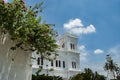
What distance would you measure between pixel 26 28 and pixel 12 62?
1.50 metres

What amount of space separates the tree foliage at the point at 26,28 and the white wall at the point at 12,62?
246 mm

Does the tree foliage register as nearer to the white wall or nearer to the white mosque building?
the white wall

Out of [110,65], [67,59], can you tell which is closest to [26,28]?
[67,59]

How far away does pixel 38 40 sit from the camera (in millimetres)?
7715

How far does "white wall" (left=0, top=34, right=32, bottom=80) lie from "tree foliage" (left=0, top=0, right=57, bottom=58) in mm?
246

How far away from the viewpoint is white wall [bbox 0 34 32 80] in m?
7.21

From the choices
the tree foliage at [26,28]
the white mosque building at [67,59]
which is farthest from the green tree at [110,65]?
the tree foliage at [26,28]

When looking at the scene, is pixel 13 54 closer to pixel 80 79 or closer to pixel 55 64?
pixel 80 79

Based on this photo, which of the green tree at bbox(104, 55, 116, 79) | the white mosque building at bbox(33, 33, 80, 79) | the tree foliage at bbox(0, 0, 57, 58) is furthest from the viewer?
the green tree at bbox(104, 55, 116, 79)

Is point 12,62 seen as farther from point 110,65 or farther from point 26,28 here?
point 110,65

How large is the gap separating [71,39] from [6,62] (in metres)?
33.4

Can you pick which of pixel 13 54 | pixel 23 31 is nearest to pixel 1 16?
pixel 23 31

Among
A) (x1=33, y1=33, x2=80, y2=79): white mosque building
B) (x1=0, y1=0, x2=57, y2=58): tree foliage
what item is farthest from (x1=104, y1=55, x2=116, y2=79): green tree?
(x1=0, y1=0, x2=57, y2=58): tree foliage

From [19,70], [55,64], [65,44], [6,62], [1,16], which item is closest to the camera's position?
[1,16]
